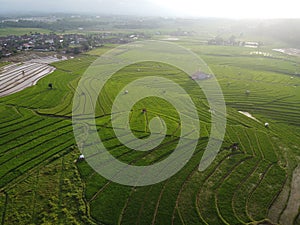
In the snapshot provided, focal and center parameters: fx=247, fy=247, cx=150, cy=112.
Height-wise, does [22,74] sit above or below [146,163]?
above

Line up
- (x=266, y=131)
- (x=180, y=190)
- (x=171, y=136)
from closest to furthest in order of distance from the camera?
(x=180, y=190) → (x=171, y=136) → (x=266, y=131)

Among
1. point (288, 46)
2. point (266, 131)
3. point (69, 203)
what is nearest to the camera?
point (69, 203)

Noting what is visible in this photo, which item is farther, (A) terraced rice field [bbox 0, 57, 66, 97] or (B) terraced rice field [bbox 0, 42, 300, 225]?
(A) terraced rice field [bbox 0, 57, 66, 97]

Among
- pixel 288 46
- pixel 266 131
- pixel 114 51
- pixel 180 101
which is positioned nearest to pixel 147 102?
pixel 180 101

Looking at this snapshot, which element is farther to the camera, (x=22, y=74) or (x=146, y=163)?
(x=22, y=74)

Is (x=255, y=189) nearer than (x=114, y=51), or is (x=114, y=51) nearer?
(x=255, y=189)

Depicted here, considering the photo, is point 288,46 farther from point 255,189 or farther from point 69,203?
point 69,203

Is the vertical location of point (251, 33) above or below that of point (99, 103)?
above

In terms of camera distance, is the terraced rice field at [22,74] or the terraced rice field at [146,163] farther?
the terraced rice field at [22,74]
